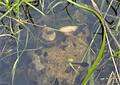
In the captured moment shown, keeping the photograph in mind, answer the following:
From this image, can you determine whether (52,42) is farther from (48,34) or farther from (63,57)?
(63,57)

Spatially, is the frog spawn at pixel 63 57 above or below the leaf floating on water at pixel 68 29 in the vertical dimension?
below

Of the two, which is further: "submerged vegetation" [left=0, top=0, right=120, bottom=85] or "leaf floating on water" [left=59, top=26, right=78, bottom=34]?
"leaf floating on water" [left=59, top=26, right=78, bottom=34]

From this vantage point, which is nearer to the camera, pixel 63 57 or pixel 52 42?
pixel 63 57

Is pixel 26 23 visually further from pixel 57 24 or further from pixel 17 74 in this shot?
pixel 17 74


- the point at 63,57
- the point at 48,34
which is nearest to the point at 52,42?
the point at 48,34

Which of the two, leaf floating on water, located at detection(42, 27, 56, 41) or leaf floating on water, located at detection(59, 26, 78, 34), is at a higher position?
leaf floating on water, located at detection(59, 26, 78, 34)

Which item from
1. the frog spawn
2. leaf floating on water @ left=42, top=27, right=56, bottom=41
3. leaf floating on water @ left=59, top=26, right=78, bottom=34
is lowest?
the frog spawn
